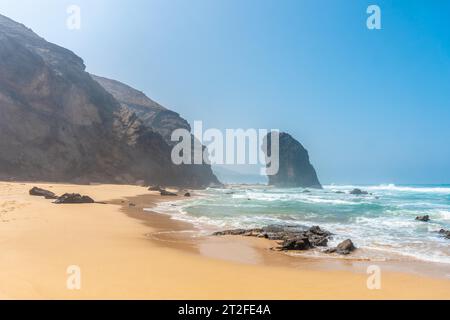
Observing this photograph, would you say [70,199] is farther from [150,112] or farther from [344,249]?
[150,112]

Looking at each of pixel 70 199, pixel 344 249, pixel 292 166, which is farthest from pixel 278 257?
pixel 292 166

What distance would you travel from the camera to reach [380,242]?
1291 cm

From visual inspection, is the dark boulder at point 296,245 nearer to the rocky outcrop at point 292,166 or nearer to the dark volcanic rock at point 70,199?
the dark volcanic rock at point 70,199

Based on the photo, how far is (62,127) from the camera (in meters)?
53.6

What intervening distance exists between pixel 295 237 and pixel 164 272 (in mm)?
6410

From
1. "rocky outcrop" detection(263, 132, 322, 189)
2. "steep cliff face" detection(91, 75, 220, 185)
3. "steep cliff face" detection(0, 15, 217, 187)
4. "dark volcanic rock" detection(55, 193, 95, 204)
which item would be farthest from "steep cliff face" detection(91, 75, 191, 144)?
"dark volcanic rock" detection(55, 193, 95, 204)

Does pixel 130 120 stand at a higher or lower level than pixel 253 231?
higher

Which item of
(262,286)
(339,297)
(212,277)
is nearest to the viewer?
(339,297)

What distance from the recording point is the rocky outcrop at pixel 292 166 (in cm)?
13388

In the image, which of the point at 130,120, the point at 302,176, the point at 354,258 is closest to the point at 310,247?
the point at 354,258

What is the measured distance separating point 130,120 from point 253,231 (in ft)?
187
